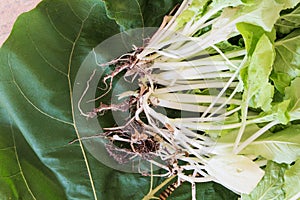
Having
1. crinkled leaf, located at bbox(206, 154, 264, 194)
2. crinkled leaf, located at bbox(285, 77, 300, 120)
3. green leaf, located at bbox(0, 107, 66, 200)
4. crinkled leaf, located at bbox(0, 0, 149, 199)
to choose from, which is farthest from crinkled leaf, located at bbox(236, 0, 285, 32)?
green leaf, located at bbox(0, 107, 66, 200)

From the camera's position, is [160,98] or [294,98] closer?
[294,98]

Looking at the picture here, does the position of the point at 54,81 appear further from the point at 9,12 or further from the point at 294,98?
the point at 294,98

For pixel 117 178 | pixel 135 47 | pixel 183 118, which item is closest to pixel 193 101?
pixel 183 118

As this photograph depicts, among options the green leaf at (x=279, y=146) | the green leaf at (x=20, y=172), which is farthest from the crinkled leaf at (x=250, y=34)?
the green leaf at (x=20, y=172)

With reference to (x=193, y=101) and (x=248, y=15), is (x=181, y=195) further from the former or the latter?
(x=248, y=15)

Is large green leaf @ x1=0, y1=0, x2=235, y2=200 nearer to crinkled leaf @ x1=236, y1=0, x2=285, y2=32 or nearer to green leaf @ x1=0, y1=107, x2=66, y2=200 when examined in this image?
green leaf @ x1=0, y1=107, x2=66, y2=200

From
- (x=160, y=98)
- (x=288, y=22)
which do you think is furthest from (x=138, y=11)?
(x=288, y=22)

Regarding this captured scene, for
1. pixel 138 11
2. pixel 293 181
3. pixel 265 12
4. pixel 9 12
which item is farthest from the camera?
pixel 9 12
